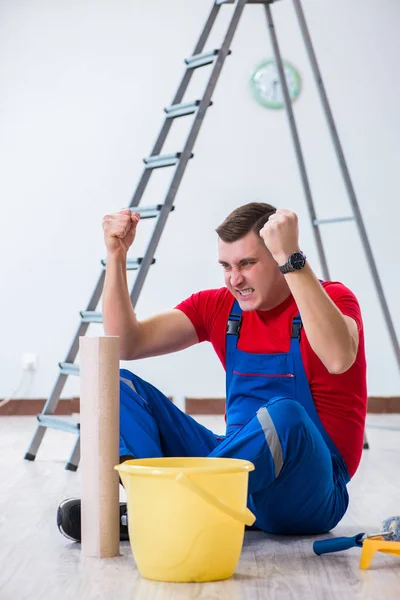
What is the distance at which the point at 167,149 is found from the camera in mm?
5750

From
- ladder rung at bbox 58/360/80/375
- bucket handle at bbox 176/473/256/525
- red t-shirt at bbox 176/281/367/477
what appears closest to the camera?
bucket handle at bbox 176/473/256/525

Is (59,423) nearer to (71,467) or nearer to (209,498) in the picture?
(71,467)

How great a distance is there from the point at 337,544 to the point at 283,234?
2.31 ft

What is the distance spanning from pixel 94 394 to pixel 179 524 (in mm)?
377

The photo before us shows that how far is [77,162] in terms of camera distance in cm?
577

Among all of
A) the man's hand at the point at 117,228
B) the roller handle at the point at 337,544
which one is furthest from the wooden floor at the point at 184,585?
the man's hand at the point at 117,228

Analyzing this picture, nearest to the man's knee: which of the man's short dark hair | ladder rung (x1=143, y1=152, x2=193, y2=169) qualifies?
the man's short dark hair

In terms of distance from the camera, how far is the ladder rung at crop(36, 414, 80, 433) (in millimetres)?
3502

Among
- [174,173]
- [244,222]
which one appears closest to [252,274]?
[244,222]

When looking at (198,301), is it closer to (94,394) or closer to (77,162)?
(94,394)

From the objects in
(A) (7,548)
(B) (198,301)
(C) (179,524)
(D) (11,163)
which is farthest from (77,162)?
(C) (179,524)

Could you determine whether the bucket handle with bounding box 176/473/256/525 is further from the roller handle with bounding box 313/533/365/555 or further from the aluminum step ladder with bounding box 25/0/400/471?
the aluminum step ladder with bounding box 25/0/400/471

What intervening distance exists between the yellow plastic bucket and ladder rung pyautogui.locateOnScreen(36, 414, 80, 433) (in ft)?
5.71

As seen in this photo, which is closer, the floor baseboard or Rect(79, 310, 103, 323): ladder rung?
Rect(79, 310, 103, 323): ladder rung
